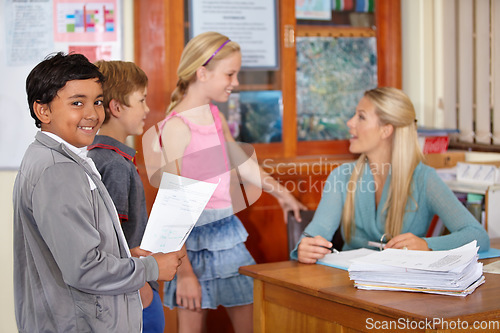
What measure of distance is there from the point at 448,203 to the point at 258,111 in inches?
51.0

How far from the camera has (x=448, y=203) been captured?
2230 mm

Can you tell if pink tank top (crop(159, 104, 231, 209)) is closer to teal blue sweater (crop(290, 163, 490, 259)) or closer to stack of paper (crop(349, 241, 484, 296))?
teal blue sweater (crop(290, 163, 490, 259))

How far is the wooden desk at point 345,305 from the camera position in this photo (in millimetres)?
1362

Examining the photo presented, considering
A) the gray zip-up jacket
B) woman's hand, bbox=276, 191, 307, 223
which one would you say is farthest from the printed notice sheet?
woman's hand, bbox=276, 191, 307, 223

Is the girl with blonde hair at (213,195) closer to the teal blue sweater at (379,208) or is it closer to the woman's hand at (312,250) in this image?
the teal blue sweater at (379,208)

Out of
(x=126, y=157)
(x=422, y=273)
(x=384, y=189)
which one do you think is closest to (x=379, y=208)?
(x=384, y=189)

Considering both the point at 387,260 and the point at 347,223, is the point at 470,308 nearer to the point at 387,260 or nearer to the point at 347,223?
the point at 387,260

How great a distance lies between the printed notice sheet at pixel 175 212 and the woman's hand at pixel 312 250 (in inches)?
24.6

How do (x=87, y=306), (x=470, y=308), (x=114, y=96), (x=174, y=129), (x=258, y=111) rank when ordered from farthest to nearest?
1. (x=258, y=111)
2. (x=174, y=129)
3. (x=114, y=96)
4. (x=470, y=308)
5. (x=87, y=306)

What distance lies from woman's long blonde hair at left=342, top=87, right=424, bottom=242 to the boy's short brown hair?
1009 millimetres

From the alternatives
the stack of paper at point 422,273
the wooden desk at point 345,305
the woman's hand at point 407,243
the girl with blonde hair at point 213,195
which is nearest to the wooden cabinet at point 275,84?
the girl with blonde hair at point 213,195

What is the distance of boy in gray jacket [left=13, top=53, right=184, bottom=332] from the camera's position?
1228 mm

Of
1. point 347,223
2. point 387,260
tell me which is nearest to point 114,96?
point 387,260

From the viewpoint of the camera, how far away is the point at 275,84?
128 inches
